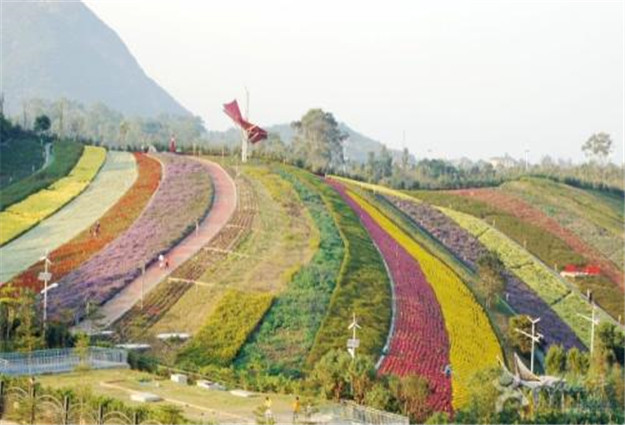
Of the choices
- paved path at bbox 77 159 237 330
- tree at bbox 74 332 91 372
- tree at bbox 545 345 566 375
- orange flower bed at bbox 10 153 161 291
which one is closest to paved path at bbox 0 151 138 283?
orange flower bed at bbox 10 153 161 291

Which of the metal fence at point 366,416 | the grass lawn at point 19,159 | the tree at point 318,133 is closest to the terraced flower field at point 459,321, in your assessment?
the metal fence at point 366,416

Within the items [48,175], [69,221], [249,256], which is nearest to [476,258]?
[249,256]

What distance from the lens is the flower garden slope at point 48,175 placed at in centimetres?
4812

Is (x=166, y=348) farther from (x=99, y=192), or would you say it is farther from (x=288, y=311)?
(x=99, y=192)

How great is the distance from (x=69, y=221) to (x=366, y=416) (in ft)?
74.3

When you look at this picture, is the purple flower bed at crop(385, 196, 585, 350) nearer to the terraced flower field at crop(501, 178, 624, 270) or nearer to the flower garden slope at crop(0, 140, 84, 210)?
the terraced flower field at crop(501, 178, 624, 270)

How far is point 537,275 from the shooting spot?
4738cm

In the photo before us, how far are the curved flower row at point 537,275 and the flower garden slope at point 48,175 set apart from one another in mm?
19090

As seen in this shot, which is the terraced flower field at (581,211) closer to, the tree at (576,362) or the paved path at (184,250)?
the tree at (576,362)

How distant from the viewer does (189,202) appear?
138 feet

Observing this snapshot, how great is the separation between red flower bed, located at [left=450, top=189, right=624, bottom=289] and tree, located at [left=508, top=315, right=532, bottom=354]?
14.8m

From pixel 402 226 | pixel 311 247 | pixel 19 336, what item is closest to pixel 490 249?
pixel 402 226

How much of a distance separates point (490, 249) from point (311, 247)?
46.6 feet

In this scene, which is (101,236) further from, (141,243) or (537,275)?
(537,275)
